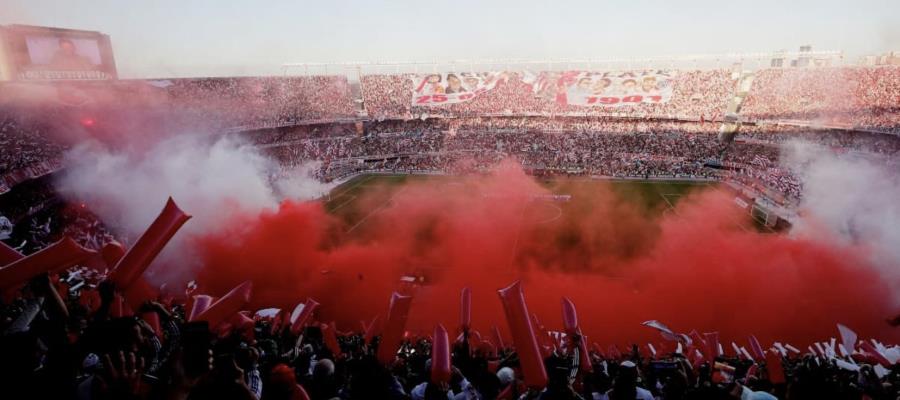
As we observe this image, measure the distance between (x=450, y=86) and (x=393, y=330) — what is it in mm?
45297

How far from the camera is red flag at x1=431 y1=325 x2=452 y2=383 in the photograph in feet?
13.9

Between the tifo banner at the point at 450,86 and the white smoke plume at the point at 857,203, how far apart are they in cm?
2881

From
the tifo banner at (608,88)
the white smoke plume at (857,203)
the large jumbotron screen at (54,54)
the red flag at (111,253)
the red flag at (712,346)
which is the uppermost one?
the large jumbotron screen at (54,54)

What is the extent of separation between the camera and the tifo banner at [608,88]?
43.4 m

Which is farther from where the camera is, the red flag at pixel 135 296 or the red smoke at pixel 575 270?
the red smoke at pixel 575 270

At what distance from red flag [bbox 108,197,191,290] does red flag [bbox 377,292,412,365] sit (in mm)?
2599

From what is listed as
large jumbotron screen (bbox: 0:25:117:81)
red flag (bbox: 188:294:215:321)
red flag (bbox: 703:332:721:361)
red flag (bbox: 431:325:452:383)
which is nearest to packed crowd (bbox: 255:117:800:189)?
large jumbotron screen (bbox: 0:25:117:81)

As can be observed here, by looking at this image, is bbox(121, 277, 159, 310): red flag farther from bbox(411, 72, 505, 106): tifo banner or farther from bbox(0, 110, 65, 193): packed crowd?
bbox(411, 72, 505, 106): tifo banner

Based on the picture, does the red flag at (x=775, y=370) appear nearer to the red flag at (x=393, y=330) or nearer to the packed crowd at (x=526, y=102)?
the red flag at (x=393, y=330)

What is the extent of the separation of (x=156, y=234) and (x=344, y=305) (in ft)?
29.7

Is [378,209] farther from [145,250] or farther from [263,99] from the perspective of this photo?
[263,99]

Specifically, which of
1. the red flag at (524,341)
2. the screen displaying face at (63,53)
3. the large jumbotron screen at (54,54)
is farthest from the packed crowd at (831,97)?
the screen displaying face at (63,53)

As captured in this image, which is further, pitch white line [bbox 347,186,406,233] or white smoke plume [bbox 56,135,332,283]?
pitch white line [bbox 347,186,406,233]

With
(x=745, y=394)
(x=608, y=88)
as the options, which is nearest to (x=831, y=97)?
(x=608, y=88)
